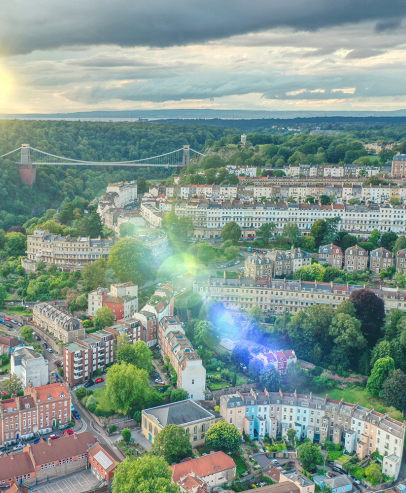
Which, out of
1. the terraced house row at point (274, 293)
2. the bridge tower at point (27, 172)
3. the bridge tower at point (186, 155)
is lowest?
the terraced house row at point (274, 293)

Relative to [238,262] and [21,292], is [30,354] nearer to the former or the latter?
[21,292]

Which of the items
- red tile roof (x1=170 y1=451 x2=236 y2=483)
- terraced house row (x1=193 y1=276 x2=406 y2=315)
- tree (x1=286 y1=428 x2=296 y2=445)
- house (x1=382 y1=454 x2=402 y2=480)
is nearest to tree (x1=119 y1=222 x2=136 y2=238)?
terraced house row (x1=193 y1=276 x2=406 y2=315)

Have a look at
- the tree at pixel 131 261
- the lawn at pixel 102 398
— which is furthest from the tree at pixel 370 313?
the lawn at pixel 102 398

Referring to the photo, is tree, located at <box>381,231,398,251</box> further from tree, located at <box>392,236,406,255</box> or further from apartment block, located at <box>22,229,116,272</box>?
apartment block, located at <box>22,229,116,272</box>

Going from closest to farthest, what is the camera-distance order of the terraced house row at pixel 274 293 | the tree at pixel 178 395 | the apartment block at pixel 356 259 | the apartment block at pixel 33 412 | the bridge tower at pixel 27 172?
the apartment block at pixel 33 412 → the tree at pixel 178 395 → the terraced house row at pixel 274 293 → the apartment block at pixel 356 259 → the bridge tower at pixel 27 172

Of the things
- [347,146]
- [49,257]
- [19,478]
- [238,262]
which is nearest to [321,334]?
[238,262]

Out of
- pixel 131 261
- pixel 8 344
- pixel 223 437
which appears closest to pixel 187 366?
pixel 223 437

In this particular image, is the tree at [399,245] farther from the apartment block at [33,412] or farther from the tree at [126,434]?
the apartment block at [33,412]
